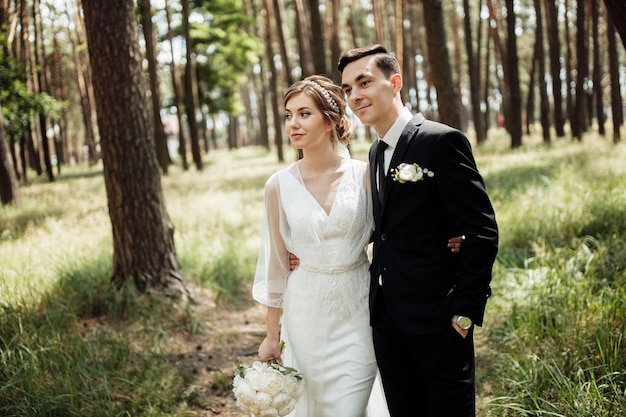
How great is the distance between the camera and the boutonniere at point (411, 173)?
2408mm

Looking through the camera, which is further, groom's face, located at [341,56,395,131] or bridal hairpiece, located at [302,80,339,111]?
bridal hairpiece, located at [302,80,339,111]

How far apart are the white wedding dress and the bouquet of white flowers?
351 millimetres

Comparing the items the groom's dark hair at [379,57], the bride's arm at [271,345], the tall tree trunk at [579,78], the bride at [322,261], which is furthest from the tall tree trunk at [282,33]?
the bride's arm at [271,345]

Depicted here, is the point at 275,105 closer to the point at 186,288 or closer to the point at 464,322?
the point at 186,288

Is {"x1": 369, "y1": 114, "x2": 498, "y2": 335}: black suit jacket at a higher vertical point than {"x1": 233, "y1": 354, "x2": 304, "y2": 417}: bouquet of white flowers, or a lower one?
higher

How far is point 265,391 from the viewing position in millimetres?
2443

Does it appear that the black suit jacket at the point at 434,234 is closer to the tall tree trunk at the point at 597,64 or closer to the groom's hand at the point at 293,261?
the groom's hand at the point at 293,261

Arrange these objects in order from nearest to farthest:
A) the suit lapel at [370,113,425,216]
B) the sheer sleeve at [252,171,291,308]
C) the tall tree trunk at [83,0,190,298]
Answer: the suit lapel at [370,113,425,216] → the sheer sleeve at [252,171,291,308] → the tall tree trunk at [83,0,190,298]

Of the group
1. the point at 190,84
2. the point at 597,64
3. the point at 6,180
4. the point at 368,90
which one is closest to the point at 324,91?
the point at 368,90

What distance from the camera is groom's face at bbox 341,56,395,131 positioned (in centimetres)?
261

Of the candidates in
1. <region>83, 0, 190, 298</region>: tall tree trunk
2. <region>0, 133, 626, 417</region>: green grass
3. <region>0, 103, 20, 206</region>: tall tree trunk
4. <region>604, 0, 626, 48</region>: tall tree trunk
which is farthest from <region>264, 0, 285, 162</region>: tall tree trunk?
<region>604, 0, 626, 48</region>: tall tree trunk

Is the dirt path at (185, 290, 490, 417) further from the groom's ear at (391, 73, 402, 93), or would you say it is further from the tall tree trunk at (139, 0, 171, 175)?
the tall tree trunk at (139, 0, 171, 175)

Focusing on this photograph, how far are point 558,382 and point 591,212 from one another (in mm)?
4004

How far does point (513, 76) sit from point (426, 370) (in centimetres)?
1720
